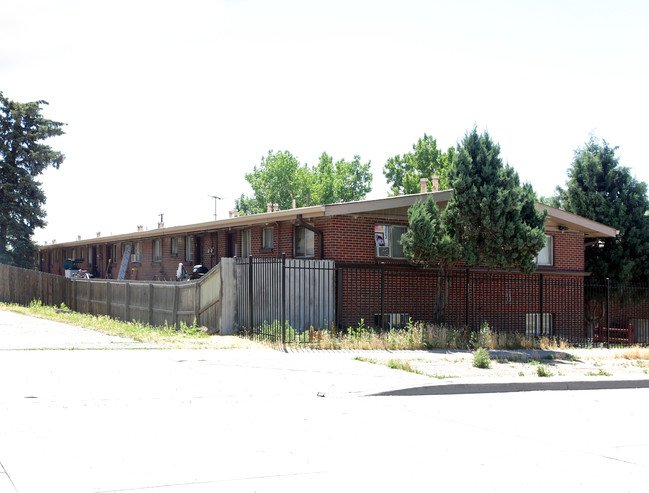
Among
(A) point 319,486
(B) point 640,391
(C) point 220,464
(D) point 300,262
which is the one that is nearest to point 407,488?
(A) point 319,486

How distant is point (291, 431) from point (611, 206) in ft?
77.9

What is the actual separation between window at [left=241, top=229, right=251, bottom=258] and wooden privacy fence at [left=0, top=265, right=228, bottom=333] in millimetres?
3586

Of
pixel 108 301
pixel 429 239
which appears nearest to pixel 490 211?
pixel 429 239

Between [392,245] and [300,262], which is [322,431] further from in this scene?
[392,245]

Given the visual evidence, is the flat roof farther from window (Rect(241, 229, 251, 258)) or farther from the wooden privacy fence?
the wooden privacy fence

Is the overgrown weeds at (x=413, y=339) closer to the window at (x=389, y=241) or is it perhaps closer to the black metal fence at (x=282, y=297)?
the black metal fence at (x=282, y=297)

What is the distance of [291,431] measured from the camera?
7.58m

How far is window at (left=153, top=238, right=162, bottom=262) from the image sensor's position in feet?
104

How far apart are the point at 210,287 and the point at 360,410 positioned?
10060 mm

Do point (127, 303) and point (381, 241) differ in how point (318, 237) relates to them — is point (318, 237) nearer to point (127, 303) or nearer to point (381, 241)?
point (381, 241)

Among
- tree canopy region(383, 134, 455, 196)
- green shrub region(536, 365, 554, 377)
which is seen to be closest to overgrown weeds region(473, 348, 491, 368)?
green shrub region(536, 365, 554, 377)

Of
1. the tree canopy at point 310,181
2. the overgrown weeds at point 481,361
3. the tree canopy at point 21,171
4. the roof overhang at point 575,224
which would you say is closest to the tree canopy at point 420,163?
the tree canopy at point 310,181

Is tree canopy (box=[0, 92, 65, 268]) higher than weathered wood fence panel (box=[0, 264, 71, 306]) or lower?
higher

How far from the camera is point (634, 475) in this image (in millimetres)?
5973
